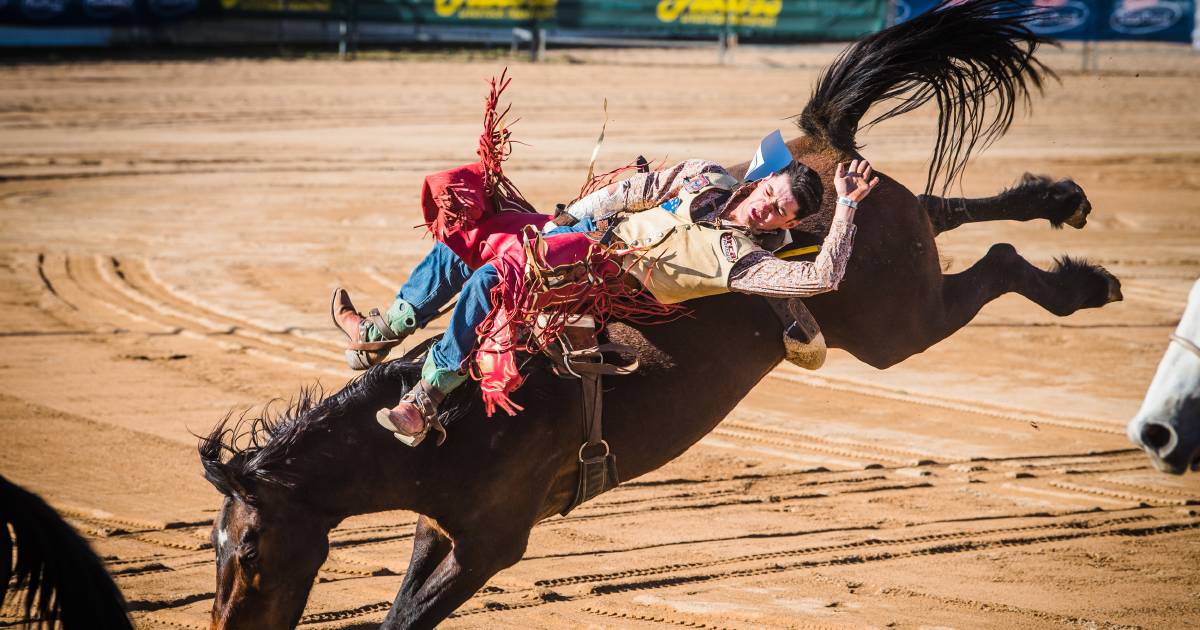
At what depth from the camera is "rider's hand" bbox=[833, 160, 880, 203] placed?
3.86 m

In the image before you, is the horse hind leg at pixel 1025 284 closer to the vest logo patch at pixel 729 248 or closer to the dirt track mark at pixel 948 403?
the vest logo patch at pixel 729 248

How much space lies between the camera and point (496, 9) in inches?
923

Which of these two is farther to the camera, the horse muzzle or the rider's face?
the rider's face

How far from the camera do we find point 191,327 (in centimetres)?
881

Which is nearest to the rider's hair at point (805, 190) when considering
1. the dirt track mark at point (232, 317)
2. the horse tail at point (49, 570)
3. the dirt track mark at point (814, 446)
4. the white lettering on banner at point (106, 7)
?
the horse tail at point (49, 570)

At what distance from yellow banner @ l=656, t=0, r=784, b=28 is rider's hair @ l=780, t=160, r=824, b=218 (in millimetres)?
20915

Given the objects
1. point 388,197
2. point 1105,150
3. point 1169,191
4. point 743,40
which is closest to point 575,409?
point 388,197

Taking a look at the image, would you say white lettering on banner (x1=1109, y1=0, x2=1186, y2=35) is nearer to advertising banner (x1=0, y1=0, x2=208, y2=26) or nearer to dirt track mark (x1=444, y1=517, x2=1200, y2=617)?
advertising banner (x1=0, y1=0, x2=208, y2=26)

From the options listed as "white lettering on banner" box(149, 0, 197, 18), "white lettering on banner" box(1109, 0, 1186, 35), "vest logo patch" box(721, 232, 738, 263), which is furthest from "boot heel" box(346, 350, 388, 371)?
"white lettering on banner" box(1109, 0, 1186, 35)

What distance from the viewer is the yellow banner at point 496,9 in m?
23.4

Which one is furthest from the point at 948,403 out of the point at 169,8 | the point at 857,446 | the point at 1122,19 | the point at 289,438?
the point at 169,8

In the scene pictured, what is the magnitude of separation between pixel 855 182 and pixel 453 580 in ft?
6.04

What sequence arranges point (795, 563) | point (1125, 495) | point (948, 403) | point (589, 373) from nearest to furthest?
point (589, 373) → point (795, 563) → point (1125, 495) → point (948, 403)

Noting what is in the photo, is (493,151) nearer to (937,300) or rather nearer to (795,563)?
(937,300)
